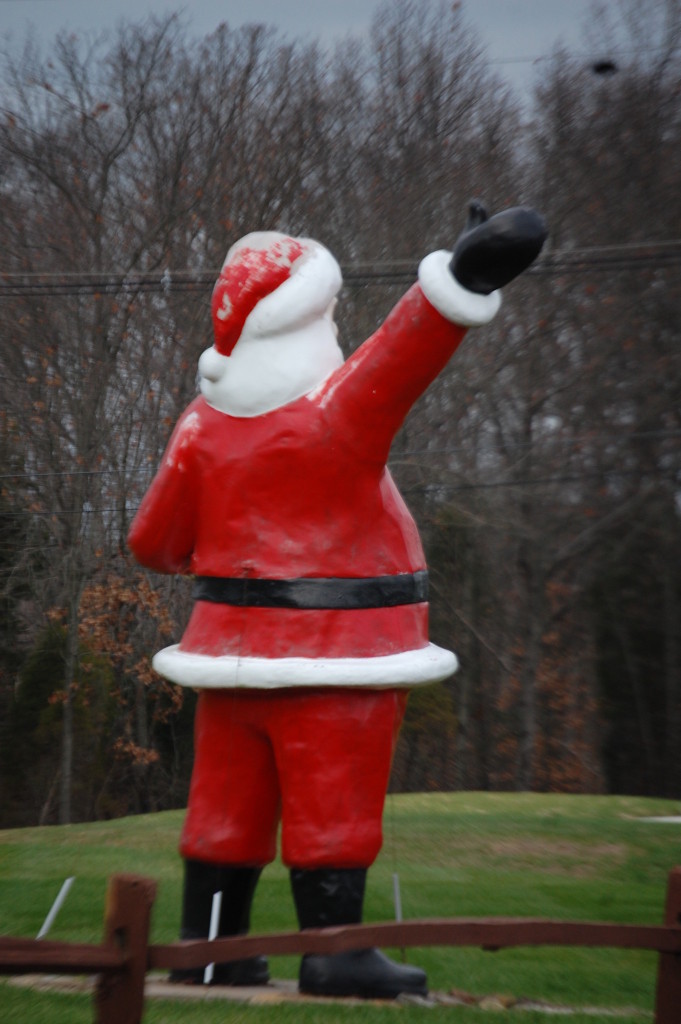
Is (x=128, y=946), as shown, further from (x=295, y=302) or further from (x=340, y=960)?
(x=295, y=302)

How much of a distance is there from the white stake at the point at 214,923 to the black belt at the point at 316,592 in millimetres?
833

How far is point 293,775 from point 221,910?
1.70 feet

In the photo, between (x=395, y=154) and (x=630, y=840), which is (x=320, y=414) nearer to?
(x=630, y=840)

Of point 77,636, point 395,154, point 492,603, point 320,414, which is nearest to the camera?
point 320,414

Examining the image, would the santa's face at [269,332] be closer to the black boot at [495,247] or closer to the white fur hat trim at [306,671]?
the black boot at [495,247]

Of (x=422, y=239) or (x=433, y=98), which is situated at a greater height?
(x=433, y=98)

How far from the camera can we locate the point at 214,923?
136 inches

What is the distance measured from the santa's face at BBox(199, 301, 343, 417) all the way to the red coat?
0.04m

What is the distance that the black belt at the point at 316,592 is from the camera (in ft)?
11.2

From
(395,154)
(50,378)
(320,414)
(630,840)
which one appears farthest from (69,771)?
(320,414)

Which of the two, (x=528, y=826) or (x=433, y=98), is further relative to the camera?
(x=433, y=98)

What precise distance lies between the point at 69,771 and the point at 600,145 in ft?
23.6

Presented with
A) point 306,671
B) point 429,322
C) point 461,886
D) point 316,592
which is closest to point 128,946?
point 306,671

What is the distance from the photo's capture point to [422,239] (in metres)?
10.4
